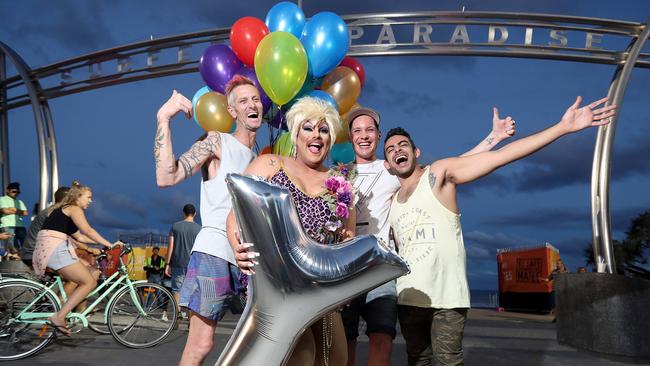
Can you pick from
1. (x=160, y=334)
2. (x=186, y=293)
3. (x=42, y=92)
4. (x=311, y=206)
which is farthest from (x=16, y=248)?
(x=311, y=206)

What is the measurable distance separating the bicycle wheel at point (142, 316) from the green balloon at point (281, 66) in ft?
11.4

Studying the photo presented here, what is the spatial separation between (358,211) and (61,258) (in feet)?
12.1

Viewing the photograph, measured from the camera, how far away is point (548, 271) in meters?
12.9

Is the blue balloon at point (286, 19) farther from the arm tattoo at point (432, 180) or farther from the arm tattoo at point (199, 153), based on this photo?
the arm tattoo at point (432, 180)

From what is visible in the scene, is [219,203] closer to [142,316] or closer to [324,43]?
[324,43]

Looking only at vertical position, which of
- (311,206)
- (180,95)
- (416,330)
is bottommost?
(416,330)

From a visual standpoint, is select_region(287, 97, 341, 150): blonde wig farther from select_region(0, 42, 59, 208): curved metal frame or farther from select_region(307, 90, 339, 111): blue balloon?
select_region(0, 42, 59, 208): curved metal frame

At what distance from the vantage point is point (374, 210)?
2.83 metres

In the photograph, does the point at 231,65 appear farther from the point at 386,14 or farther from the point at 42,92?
the point at 42,92

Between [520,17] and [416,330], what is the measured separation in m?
4.80

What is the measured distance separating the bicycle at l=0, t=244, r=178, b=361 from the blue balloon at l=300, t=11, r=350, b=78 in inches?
131

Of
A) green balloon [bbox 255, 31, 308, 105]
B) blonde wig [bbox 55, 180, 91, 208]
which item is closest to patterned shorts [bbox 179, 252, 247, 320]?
green balloon [bbox 255, 31, 308, 105]

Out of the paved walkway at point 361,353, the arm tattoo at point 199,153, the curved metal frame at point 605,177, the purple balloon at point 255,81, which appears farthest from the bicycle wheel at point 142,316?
the curved metal frame at point 605,177

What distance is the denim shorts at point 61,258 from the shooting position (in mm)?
5097
